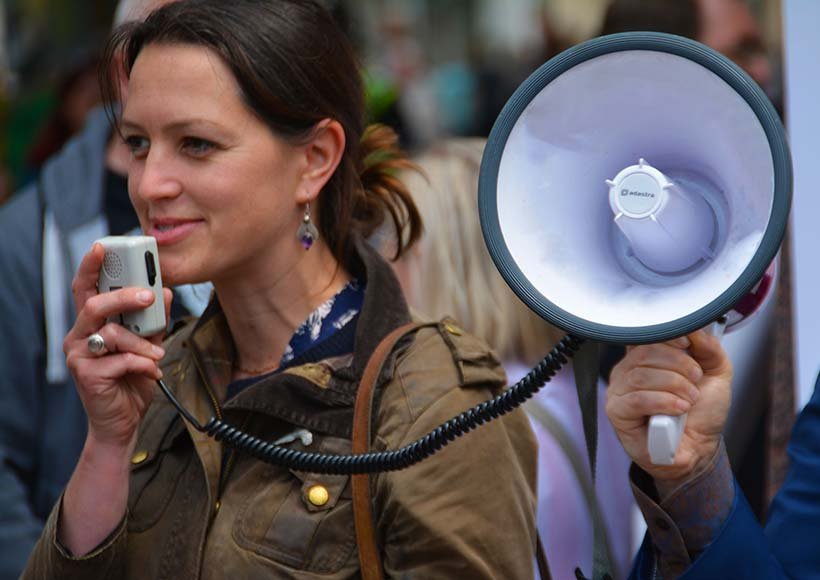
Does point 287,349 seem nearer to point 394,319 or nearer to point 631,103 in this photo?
point 394,319

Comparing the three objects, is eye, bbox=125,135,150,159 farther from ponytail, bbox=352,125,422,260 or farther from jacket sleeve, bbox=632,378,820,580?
jacket sleeve, bbox=632,378,820,580

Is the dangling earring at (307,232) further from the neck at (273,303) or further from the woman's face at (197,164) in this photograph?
the woman's face at (197,164)

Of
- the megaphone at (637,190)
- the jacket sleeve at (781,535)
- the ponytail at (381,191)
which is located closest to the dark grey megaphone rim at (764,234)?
the megaphone at (637,190)

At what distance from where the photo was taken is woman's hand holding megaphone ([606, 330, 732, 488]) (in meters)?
1.83

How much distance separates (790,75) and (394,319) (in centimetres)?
105

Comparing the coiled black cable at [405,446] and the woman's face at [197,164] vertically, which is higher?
the woman's face at [197,164]

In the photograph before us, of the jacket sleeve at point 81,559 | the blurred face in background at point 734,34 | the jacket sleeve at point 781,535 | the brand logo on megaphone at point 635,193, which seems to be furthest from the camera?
the blurred face in background at point 734,34

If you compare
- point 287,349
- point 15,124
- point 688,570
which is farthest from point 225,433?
point 15,124

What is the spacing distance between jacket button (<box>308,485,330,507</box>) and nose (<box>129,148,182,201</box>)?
1.94 ft

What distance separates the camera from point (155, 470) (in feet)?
8.24

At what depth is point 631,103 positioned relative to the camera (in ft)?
6.31

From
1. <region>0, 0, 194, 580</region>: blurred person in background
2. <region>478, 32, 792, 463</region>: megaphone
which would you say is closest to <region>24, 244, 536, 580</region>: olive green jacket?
<region>478, 32, 792, 463</region>: megaphone

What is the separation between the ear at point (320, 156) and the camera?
8.32 feet

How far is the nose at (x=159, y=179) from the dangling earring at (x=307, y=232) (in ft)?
0.90
